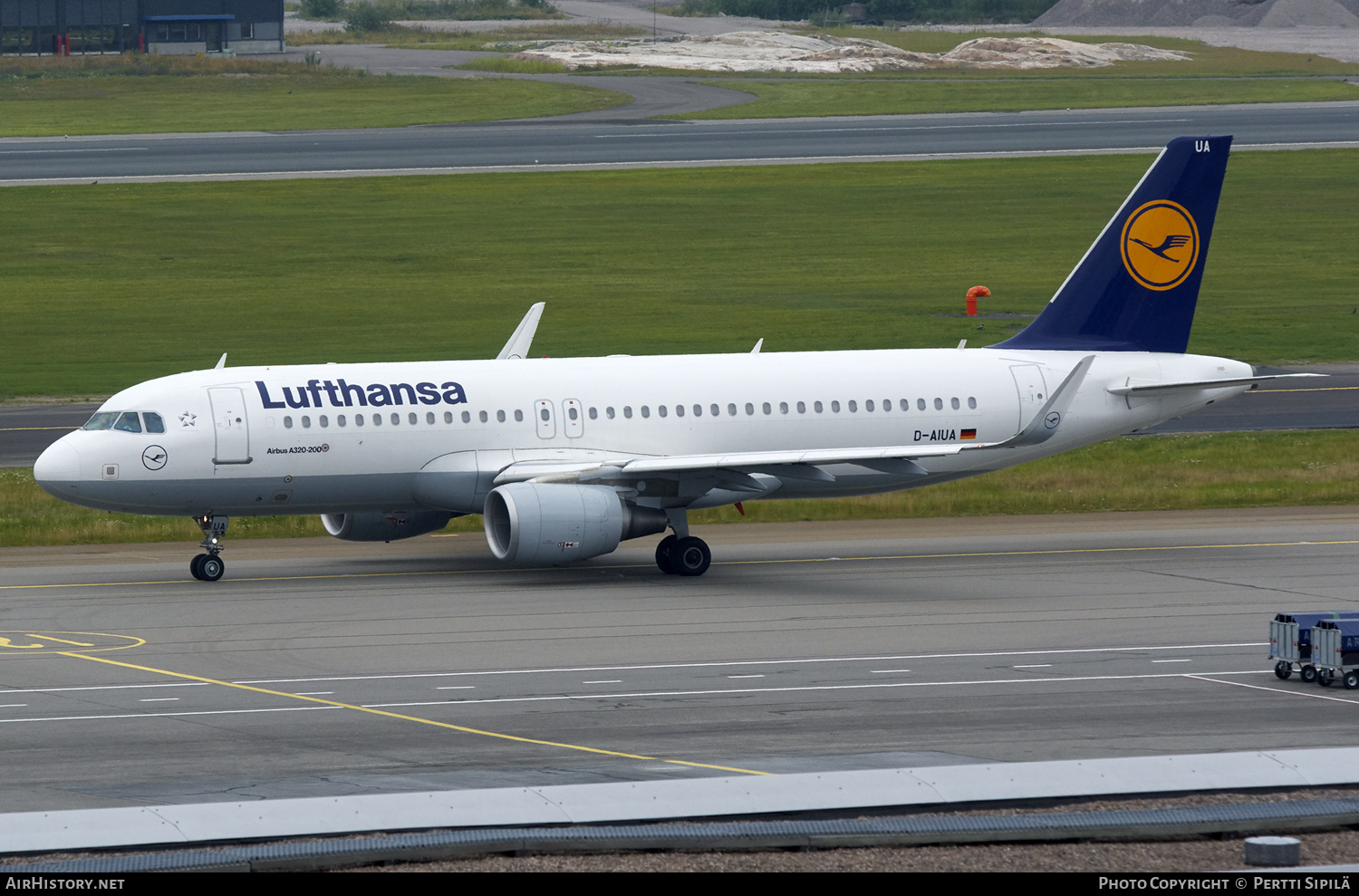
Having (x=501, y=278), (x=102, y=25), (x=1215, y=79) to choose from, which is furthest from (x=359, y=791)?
(x=102, y=25)

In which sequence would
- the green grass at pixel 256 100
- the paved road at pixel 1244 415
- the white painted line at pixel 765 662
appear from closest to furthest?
the white painted line at pixel 765 662
the paved road at pixel 1244 415
the green grass at pixel 256 100

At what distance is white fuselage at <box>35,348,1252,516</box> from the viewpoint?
3841 cm

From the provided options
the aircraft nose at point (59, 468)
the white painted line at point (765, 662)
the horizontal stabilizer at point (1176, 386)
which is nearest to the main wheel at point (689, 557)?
the white painted line at point (765, 662)

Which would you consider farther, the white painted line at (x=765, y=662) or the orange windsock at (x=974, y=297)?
the orange windsock at (x=974, y=297)

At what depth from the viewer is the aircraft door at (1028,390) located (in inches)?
1694

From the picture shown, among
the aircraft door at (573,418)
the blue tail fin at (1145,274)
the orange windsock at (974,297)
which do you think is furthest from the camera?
the orange windsock at (974,297)

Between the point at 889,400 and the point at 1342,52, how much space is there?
457ft

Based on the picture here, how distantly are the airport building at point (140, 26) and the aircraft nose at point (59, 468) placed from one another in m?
122

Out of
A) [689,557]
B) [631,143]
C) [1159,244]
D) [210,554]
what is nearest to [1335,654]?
[689,557]

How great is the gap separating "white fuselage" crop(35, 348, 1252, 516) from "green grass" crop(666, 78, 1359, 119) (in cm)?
8302

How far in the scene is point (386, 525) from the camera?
4191 centimetres

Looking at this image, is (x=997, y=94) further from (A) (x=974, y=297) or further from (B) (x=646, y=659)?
(B) (x=646, y=659)

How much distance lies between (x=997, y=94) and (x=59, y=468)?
10619cm

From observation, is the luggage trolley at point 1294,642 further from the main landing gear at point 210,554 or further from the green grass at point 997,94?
the green grass at point 997,94
